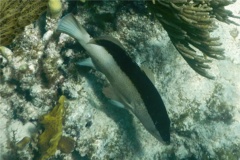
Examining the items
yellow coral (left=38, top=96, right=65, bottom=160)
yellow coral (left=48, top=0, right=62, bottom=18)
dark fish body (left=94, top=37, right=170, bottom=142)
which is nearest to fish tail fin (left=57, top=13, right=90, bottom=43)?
dark fish body (left=94, top=37, right=170, bottom=142)

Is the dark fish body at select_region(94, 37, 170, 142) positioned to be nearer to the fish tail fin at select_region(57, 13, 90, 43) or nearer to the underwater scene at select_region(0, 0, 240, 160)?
the underwater scene at select_region(0, 0, 240, 160)

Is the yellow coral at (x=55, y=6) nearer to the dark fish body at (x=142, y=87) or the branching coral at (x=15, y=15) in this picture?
the branching coral at (x=15, y=15)

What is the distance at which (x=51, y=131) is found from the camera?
3.89m

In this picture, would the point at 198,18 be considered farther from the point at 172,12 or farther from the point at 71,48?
the point at 71,48

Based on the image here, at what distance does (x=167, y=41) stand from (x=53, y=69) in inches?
65.3

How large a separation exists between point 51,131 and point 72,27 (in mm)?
1395

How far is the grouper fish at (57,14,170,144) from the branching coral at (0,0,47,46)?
A: 0.89 meters

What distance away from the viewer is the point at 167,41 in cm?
432

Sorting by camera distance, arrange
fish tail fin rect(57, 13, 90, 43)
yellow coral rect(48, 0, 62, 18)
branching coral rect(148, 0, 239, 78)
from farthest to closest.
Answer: yellow coral rect(48, 0, 62, 18) < branching coral rect(148, 0, 239, 78) < fish tail fin rect(57, 13, 90, 43)

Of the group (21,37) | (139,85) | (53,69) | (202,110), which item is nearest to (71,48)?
(53,69)

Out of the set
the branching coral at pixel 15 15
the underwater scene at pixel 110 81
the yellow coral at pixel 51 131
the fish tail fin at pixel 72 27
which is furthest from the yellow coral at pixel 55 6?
the yellow coral at pixel 51 131

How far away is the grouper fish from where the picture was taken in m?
3.41

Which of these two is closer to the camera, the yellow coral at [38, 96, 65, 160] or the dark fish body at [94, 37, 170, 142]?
the dark fish body at [94, 37, 170, 142]

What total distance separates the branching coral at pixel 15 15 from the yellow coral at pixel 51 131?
3.79 feet
